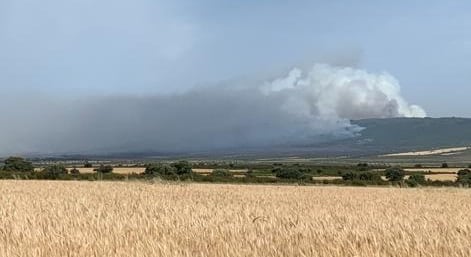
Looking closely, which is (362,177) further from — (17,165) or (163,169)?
(17,165)

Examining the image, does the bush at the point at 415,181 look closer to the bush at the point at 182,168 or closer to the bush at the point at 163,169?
the bush at the point at 182,168

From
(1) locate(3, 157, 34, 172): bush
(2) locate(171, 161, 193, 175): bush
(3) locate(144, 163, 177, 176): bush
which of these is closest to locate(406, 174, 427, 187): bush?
(2) locate(171, 161, 193, 175): bush

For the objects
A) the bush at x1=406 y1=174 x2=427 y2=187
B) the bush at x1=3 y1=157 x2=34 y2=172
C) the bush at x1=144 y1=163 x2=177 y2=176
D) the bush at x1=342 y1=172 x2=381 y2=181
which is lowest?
the bush at x1=406 y1=174 x2=427 y2=187

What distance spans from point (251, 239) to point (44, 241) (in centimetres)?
242

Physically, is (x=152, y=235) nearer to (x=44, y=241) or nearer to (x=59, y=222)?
(x=44, y=241)

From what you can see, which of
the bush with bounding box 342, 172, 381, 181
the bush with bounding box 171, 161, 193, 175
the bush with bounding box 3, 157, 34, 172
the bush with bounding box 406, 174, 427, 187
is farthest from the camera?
→ the bush with bounding box 171, 161, 193, 175

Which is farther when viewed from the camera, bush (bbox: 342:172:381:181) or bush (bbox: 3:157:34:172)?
bush (bbox: 3:157:34:172)

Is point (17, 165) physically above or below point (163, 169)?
above

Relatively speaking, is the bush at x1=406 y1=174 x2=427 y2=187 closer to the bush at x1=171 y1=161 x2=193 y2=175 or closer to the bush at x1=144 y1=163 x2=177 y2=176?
the bush at x1=171 y1=161 x2=193 y2=175

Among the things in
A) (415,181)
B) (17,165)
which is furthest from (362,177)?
(17,165)

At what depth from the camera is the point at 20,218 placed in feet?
34.3

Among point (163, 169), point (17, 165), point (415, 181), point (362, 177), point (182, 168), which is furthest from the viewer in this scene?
point (182, 168)

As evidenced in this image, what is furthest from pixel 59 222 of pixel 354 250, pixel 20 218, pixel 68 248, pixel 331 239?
pixel 354 250

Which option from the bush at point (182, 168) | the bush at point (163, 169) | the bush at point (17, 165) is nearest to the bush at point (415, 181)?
A: the bush at point (182, 168)
